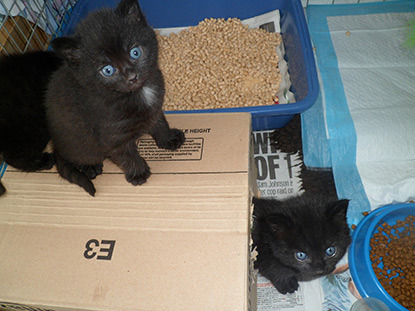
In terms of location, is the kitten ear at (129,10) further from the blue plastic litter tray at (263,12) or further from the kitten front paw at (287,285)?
the kitten front paw at (287,285)

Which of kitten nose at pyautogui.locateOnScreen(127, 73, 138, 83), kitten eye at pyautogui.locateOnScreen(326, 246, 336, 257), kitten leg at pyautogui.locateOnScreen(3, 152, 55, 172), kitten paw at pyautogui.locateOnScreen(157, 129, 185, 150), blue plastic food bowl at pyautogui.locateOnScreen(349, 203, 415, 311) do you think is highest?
kitten nose at pyautogui.locateOnScreen(127, 73, 138, 83)

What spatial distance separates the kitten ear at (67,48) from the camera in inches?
31.1

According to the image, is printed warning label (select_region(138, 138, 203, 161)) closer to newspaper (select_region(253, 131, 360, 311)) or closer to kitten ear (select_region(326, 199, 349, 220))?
kitten ear (select_region(326, 199, 349, 220))

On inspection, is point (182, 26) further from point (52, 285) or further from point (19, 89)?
point (52, 285)

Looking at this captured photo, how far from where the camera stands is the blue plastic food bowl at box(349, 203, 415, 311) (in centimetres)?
120

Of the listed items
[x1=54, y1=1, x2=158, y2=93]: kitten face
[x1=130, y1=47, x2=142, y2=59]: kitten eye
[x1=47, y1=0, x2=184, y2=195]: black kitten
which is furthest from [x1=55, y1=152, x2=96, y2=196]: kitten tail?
[x1=130, y1=47, x2=142, y2=59]: kitten eye

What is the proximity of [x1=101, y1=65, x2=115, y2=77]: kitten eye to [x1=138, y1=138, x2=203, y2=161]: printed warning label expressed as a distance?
43 centimetres

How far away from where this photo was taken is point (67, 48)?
81 centimetres

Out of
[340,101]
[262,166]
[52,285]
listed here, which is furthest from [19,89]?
[340,101]

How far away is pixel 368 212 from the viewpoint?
1464 mm

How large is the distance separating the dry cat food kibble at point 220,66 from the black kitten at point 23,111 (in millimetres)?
740

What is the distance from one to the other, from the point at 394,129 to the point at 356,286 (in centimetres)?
77

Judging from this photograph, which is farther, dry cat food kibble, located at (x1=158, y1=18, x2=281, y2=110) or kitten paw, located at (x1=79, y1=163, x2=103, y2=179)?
dry cat food kibble, located at (x1=158, y1=18, x2=281, y2=110)

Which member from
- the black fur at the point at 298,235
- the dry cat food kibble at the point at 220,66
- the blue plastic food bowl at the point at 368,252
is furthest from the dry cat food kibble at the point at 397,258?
the dry cat food kibble at the point at 220,66
